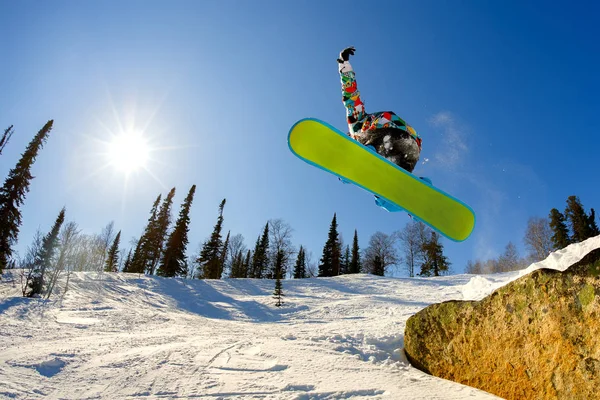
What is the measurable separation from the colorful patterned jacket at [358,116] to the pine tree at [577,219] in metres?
29.3

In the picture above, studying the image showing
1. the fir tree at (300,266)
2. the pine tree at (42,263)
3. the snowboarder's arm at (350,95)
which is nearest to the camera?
the snowboarder's arm at (350,95)

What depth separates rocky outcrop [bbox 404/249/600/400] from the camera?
2.38 m

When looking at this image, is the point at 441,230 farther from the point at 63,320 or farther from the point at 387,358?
the point at 63,320

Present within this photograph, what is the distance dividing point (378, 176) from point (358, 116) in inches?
35.1

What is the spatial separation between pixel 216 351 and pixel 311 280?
17647 millimetres

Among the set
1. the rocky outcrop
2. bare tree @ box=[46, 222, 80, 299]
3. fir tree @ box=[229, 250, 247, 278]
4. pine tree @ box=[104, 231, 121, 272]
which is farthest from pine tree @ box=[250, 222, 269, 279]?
the rocky outcrop

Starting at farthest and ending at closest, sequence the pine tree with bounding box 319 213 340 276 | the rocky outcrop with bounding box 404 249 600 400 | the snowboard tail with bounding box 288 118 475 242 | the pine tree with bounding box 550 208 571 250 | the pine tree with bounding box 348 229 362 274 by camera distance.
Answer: the pine tree with bounding box 348 229 362 274 < the pine tree with bounding box 319 213 340 276 < the pine tree with bounding box 550 208 571 250 < the snowboard tail with bounding box 288 118 475 242 < the rocky outcrop with bounding box 404 249 600 400

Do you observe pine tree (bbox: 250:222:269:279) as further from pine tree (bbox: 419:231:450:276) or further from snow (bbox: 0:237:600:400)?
snow (bbox: 0:237:600:400)

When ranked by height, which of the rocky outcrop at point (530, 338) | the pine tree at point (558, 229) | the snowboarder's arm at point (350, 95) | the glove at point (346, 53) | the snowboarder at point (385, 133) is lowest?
the rocky outcrop at point (530, 338)

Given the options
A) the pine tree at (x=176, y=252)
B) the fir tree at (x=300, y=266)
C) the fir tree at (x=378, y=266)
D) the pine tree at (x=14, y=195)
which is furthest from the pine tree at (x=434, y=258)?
the pine tree at (x=14, y=195)

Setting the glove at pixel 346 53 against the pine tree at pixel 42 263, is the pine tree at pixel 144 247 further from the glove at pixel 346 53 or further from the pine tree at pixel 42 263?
the glove at pixel 346 53

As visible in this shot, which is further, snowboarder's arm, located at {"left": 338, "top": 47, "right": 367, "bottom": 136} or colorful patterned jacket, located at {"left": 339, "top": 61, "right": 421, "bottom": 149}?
snowboarder's arm, located at {"left": 338, "top": 47, "right": 367, "bottom": 136}

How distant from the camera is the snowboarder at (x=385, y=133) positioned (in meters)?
3.82

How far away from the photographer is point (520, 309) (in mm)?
2914
